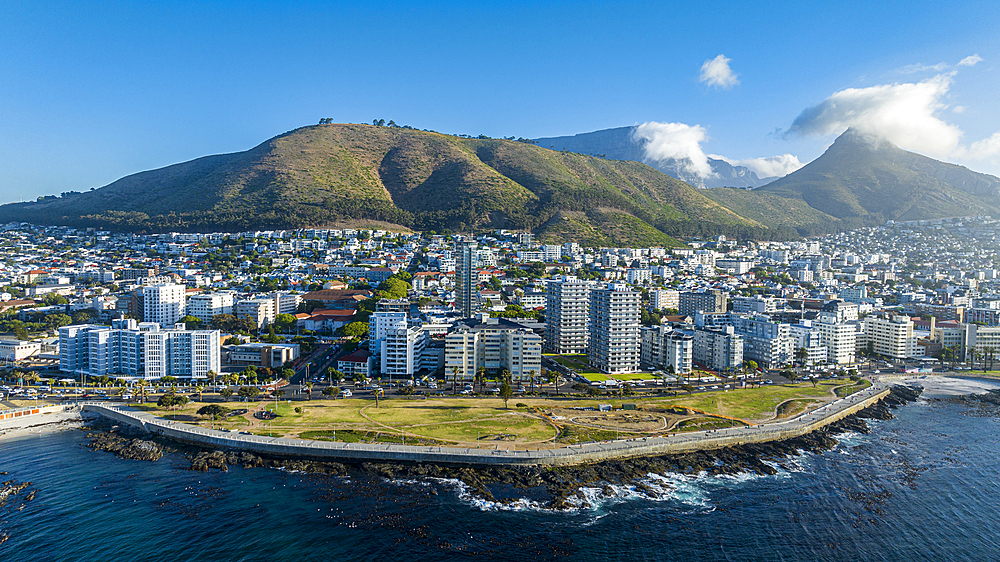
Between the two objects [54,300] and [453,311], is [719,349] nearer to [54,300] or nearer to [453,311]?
[453,311]

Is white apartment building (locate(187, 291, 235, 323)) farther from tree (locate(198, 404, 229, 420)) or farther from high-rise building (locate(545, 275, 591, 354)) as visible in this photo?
high-rise building (locate(545, 275, 591, 354))

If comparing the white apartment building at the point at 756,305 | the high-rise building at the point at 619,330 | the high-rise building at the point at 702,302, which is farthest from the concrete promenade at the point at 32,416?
the white apartment building at the point at 756,305

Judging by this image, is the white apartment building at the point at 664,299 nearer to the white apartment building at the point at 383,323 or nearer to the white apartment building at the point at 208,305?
the white apartment building at the point at 383,323

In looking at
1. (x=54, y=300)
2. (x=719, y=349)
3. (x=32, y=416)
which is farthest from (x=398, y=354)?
(x=54, y=300)

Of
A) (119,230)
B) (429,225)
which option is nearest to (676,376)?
(429,225)

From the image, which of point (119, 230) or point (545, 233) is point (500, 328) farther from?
point (119, 230)

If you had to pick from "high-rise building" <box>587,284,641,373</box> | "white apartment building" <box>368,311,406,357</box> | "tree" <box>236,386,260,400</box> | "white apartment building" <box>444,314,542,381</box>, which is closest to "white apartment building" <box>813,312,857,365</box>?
"high-rise building" <box>587,284,641,373</box>
